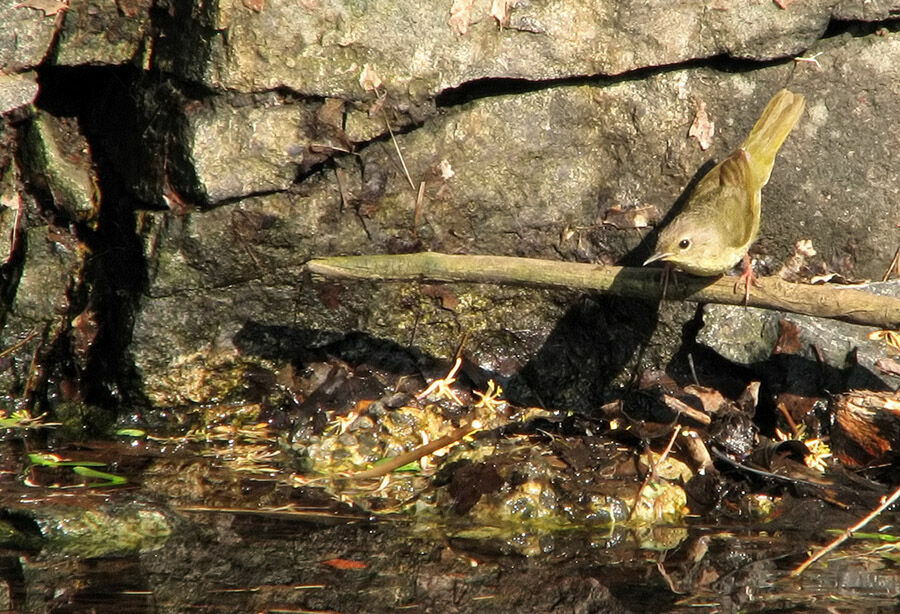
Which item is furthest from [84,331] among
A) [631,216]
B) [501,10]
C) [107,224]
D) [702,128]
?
[702,128]

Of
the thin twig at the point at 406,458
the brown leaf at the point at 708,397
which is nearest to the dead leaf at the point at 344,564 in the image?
the thin twig at the point at 406,458

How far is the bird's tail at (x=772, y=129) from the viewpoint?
5773 millimetres

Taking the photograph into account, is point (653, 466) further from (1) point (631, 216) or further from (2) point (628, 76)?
(2) point (628, 76)

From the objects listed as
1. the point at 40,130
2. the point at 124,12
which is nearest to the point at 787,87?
the point at 124,12

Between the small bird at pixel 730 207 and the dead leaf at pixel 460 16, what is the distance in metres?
1.47

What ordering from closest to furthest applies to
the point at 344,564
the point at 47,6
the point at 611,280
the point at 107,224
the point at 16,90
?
the point at 344,564 < the point at 611,280 < the point at 47,6 < the point at 16,90 < the point at 107,224

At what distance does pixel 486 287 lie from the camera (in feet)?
20.2

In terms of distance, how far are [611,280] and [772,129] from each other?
1330 mm

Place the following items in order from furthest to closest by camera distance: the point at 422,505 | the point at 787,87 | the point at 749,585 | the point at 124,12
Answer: the point at 787,87
the point at 124,12
the point at 422,505
the point at 749,585

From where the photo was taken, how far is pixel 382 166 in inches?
227

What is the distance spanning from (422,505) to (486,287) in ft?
4.92

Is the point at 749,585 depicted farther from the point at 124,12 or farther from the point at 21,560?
the point at 124,12

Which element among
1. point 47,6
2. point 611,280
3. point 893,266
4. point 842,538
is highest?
point 47,6

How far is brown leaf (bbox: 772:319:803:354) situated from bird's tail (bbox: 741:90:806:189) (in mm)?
849
